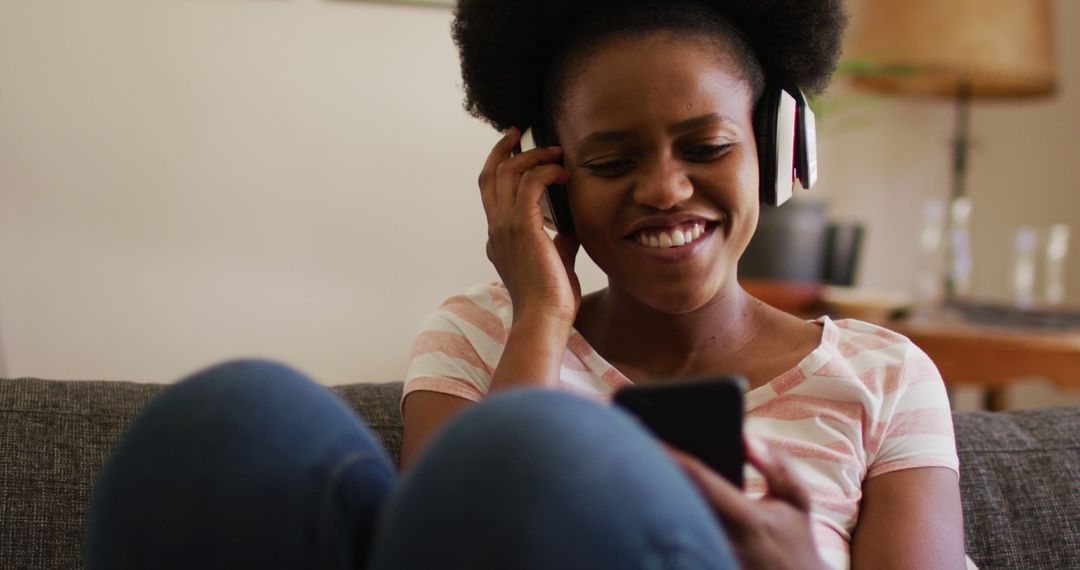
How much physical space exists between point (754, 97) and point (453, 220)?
37.6 inches

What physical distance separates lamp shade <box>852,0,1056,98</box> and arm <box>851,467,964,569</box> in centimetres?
169

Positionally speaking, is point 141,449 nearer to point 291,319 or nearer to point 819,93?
point 819,93

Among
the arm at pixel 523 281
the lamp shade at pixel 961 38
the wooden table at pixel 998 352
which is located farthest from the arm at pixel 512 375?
the lamp shade at pixel 961 38

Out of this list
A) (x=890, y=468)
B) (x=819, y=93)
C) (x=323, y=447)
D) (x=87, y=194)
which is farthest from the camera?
(x=87, y=194)

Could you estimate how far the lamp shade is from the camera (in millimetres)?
2508

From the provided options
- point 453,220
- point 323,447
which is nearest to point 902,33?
point 453,220

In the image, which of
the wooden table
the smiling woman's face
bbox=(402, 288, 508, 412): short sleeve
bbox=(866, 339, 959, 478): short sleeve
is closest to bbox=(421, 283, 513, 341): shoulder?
bbox=(402, 288, 508, 412): short sleeve

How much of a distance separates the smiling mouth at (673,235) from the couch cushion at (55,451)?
35cm

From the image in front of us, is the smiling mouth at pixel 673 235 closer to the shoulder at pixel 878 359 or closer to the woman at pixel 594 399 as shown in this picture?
the woman at pixel 594 399

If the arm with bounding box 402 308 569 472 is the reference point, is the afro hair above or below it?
above

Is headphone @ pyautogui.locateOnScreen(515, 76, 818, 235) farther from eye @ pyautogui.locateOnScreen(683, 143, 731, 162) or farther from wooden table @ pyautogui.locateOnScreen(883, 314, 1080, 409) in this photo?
wooden table @ pyautogui.locateOnScreen(883, 314, 1080, 409)

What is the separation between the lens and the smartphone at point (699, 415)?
2.02 feet

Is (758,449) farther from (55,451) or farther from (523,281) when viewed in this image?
(55,451)

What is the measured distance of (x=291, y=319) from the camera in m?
1.85
